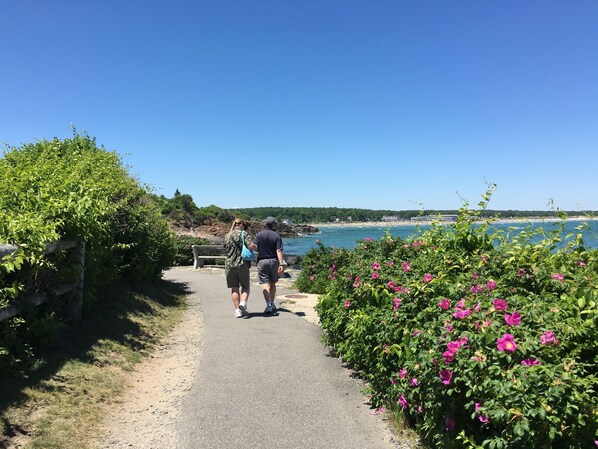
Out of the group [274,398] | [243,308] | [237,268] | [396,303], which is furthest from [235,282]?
[396,303]

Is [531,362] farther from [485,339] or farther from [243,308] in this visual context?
[243,308]

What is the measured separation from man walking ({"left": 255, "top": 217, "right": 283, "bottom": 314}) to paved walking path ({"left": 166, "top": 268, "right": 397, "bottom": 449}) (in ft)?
4.11

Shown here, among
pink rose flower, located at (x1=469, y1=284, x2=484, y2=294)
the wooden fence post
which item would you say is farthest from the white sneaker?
pink rose flower, located at (x1=469, y1=284, x2=484, y2=294)

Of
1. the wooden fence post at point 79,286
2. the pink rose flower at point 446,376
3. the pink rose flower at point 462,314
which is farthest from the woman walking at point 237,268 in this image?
the pink rose flower at point 446,376

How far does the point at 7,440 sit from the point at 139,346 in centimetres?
284

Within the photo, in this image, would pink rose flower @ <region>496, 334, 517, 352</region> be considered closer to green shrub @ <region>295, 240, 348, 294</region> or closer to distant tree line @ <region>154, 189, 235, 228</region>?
green shrub @ <region>295, 240, 348, 294</region>

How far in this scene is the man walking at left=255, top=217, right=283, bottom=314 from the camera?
823 cm

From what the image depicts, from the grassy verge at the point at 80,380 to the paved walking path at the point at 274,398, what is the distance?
2.66 ft

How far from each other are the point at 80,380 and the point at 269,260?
4312 millimetres

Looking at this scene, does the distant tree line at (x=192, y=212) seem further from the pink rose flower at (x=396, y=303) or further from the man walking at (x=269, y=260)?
the pink rose flower at (x=396, y=303)

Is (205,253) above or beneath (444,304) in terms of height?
beneath

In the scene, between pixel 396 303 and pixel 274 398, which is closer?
pixel 396 303

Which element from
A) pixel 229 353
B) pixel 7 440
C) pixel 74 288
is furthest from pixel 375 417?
pixel 74 288

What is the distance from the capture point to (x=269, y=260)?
27.0 ft
